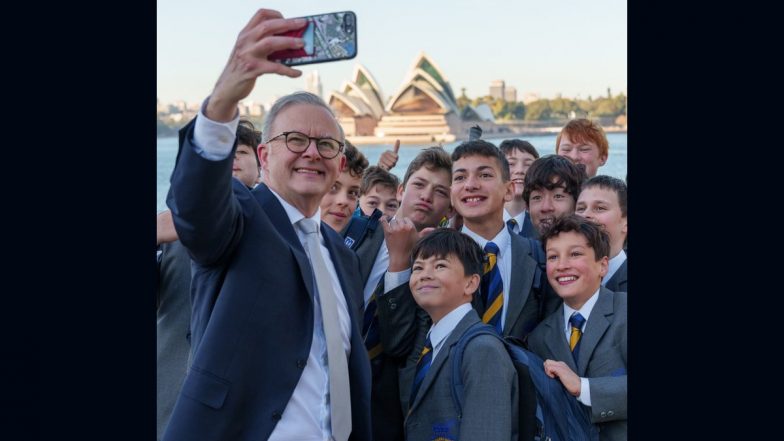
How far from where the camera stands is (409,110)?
4688 cm

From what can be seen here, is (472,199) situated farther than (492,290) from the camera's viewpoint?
Yes

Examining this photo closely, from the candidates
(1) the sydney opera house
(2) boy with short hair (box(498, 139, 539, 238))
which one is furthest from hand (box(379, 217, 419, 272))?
(1) the sydney opera house

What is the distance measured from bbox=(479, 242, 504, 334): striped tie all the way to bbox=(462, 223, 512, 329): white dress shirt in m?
0.02

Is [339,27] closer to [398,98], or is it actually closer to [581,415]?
[581,415]

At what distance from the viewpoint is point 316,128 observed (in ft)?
8.91

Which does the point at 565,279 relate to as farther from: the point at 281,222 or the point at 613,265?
the point at 281,222

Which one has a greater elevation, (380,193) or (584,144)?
(584,144)

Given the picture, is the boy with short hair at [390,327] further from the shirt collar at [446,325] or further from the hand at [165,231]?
the hand at [165,231]

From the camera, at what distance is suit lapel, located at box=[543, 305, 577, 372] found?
3.54 meters

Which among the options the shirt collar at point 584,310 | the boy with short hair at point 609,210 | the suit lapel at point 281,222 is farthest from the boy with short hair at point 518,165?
the suit lapel at point 281,222

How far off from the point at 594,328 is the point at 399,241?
813 mm

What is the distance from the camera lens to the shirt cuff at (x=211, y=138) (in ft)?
7.47

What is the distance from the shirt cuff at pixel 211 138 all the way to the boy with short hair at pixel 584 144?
139 inches

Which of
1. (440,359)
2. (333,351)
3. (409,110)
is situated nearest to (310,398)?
(333,351)
